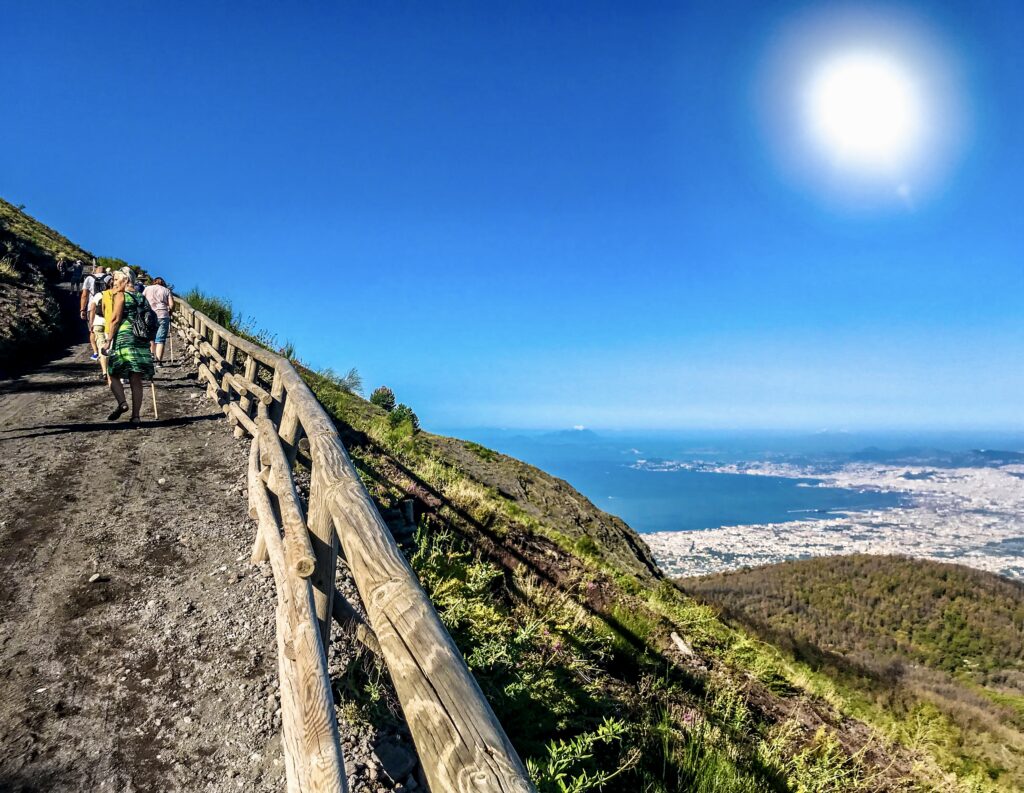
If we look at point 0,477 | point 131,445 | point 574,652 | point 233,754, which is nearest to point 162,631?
point 233,754

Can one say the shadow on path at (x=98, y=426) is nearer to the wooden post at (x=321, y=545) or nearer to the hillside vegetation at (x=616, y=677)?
the hillside vegetation at (x=616, y=677)

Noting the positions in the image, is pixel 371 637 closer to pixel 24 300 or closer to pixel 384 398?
pixel 384 398

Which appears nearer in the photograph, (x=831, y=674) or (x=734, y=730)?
(x=734, y=730)

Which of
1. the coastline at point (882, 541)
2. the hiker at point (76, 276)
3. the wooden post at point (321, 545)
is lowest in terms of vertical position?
the coastline at point (882, 541)

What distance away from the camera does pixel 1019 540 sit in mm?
98625

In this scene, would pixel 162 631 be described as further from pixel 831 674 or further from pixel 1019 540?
pixel 1019 540

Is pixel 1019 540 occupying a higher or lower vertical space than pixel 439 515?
lower

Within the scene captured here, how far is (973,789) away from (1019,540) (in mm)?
134522

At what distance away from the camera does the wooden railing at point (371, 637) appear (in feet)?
4.28

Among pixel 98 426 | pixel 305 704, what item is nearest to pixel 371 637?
pixel 305 704

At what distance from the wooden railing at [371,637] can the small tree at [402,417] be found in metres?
10.0

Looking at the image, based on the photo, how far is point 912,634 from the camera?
627 inches

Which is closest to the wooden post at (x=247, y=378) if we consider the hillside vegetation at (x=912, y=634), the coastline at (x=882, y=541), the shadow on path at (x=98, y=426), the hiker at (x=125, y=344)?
the shadow on path at (x=98, y=426)

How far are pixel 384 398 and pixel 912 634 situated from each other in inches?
780
